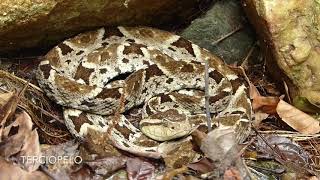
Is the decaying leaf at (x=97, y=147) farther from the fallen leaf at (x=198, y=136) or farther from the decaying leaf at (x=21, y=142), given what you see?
the fallen leaf at (x=198, y=136)

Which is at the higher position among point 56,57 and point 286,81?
point 56,57

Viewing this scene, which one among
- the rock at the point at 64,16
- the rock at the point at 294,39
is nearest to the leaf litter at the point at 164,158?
the rock at the point at 294,39

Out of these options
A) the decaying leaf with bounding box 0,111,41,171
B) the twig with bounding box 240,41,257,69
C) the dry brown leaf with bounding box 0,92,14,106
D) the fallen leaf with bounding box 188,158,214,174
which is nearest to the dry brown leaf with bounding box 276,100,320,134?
the twig with bounding box 240,41,257,69

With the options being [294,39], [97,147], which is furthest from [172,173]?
[294,39]

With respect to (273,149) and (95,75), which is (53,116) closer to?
(95,75)

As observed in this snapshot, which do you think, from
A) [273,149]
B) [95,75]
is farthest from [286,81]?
[95,75]

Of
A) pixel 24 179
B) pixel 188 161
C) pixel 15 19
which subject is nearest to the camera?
pixel 24 179

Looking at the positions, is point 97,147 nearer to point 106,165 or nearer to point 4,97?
point 106,165
